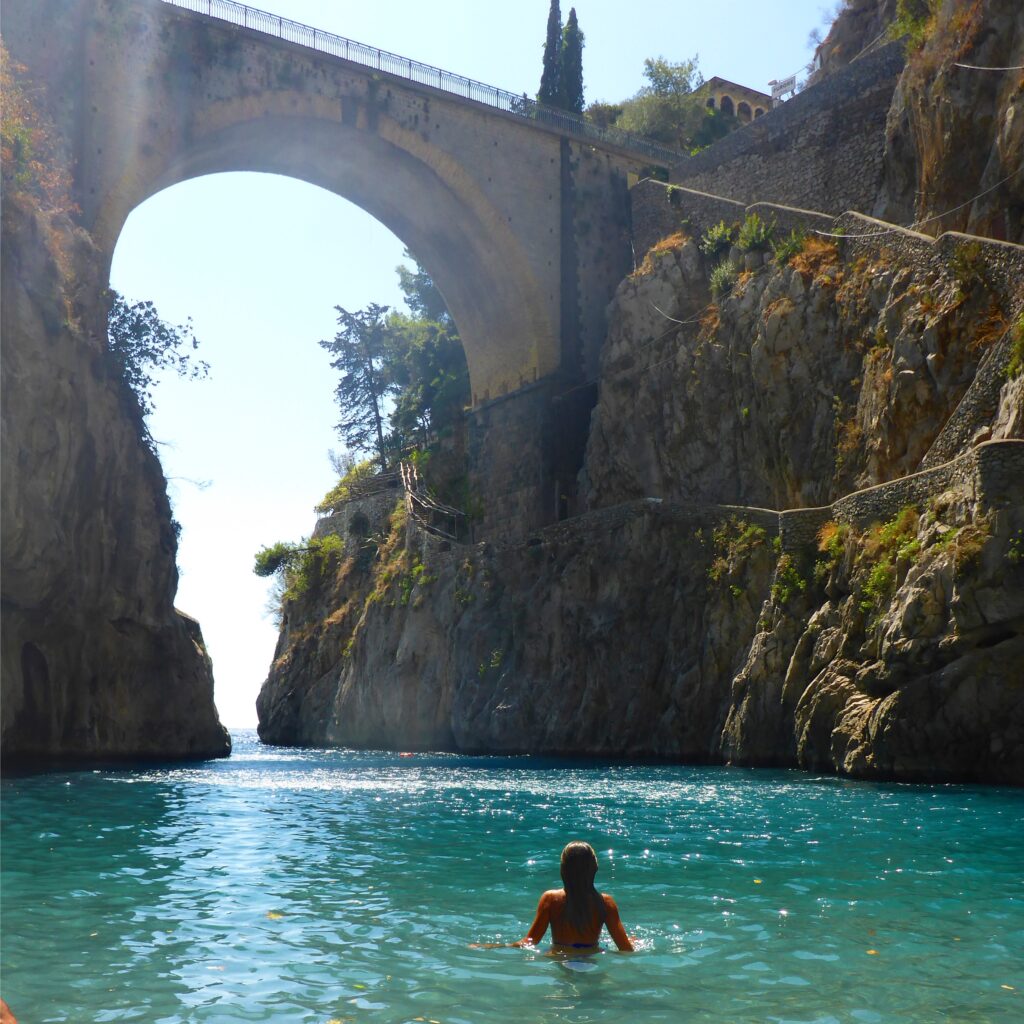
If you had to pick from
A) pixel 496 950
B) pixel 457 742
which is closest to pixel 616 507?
pixel 457 742

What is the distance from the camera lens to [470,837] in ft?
46.6

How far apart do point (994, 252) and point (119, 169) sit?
22249mm

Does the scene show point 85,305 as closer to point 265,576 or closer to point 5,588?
point 5,588

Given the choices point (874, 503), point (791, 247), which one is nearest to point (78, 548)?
point (874, 503)

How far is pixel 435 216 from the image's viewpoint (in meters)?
41.2

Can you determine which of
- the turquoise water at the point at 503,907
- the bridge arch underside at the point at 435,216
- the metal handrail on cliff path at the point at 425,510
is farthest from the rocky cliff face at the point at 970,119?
the metal handrail on cliff path at the point at 425,510

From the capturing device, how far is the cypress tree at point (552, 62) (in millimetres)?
55756

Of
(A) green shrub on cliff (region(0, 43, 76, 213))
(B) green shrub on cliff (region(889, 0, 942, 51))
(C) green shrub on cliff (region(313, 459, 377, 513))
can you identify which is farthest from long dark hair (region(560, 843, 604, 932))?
(C) green shrub on cliff (region(313, 459, 377, 513))

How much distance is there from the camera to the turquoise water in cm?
676

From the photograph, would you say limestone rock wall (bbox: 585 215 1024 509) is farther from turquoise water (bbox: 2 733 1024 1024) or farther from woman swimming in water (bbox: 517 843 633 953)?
woman swimming in water (bbox: 517 843 633 953)

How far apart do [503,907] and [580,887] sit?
2170mm

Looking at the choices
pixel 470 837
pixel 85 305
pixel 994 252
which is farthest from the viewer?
pixel 85 305

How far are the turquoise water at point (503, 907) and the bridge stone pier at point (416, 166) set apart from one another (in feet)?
70.2

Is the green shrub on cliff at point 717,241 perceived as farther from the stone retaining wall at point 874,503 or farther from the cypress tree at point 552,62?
the cypress tree at point 552,62
